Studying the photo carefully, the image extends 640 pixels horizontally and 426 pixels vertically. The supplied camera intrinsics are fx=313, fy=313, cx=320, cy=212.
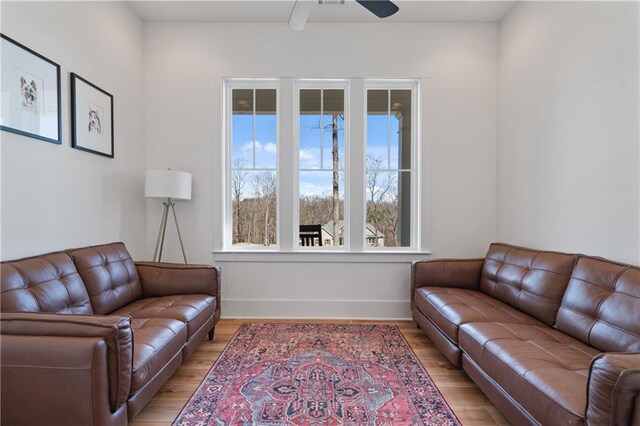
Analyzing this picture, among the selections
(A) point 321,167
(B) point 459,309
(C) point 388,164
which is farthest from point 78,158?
(B) point 459,309

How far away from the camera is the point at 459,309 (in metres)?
2.27

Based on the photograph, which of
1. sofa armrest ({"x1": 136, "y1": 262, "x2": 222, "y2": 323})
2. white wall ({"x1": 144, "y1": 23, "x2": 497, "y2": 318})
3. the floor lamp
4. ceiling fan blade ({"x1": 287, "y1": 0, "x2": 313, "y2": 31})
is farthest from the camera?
white wall ({"x1": 144, "y1": 23, "x2": 497, "y2": 318})

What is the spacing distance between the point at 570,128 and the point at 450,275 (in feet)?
4.97

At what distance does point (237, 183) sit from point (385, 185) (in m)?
1.67

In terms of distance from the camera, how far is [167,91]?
11.1ft

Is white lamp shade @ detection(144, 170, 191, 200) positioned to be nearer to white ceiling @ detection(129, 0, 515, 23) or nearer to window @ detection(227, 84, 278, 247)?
window @ detection(227, 84, 278, 247)

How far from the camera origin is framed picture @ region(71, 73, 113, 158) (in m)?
2.38

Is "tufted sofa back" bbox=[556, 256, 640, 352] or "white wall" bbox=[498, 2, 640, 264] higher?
"white wall" bbox=[498, 2, 640, 264]

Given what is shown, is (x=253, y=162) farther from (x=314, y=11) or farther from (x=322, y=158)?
(x=314, y=11)

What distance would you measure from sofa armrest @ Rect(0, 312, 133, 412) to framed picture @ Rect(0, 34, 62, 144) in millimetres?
1218

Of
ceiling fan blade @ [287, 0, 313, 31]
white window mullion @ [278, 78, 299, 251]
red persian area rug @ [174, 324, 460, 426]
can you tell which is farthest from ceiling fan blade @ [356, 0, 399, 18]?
red persian area rug @ [174, 324, 460, 426]

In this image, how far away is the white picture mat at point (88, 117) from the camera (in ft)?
7.92

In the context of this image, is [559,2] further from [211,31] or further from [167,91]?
[167,91]

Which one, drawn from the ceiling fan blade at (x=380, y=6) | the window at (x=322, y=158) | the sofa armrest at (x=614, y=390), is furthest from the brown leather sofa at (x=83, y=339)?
the ceiling fan blade at (x=380, y=6)
